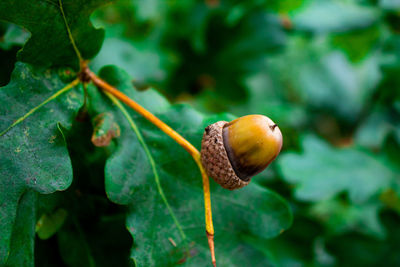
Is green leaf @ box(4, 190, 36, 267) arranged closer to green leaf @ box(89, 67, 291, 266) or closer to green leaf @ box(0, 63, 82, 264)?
green leaf @ box(0, 63, 82, 264)

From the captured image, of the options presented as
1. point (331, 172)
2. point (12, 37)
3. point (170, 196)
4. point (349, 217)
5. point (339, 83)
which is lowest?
point (12, 37)

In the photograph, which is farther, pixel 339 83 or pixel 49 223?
pixel 339 83

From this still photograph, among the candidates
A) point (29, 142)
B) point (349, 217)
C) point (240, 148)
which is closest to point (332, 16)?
point (349, 217)

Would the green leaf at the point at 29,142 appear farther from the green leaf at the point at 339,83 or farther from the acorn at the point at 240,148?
the green leaf at the point at 339,83

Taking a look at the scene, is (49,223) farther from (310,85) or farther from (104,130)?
(310,85)

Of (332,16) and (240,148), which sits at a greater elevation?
(332,16)

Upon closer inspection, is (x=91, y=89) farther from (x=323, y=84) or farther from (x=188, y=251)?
(x=323, y=84)

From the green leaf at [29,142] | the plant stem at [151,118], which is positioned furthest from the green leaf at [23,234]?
the plant stem at [151,118]

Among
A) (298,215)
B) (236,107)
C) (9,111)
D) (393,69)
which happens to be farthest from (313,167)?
(9,111)
